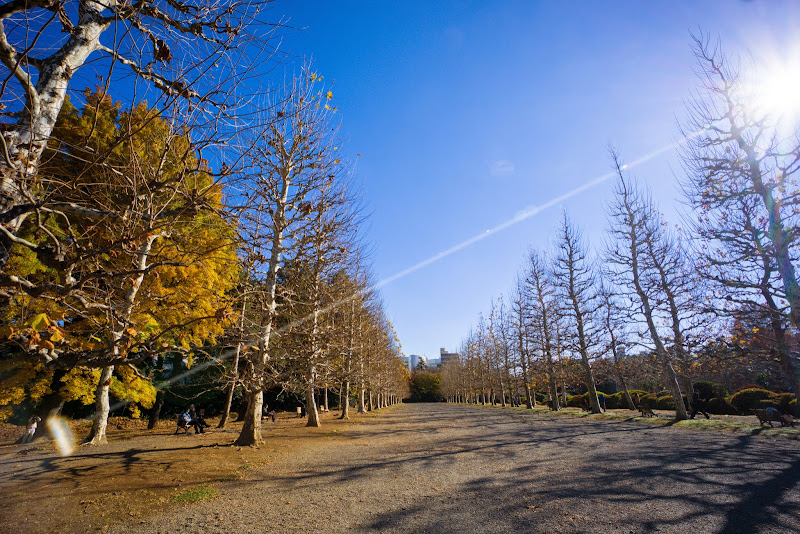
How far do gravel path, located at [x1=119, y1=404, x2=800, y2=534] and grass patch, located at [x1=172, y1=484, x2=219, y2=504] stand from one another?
21 centimetres

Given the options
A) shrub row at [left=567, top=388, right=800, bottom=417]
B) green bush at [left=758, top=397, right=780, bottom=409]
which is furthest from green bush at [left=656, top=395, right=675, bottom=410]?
green bush at [left=758, top=397, right=780, bottom=409]

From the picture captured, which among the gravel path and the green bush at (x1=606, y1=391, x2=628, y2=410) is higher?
the gravel path

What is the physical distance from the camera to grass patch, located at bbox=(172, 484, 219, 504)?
5438 mm

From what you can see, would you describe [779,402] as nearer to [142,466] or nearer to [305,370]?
[305,370]

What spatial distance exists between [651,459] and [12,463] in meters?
14.4

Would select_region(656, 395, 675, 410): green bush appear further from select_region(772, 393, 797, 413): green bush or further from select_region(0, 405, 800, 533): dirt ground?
select_region(0, 405, 800, 533): dirt ground

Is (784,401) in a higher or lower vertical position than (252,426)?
lower

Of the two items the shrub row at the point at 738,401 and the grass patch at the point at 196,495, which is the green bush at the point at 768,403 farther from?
the grass patch at the point at 196,495

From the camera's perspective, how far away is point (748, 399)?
17.8 metres

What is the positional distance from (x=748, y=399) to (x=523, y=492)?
20169mm

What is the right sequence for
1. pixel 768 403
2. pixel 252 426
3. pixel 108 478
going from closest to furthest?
pixel 108 478 < pixel 252 426 < pixel 768 403

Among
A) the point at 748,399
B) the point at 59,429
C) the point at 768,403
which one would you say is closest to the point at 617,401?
the point at 748,399

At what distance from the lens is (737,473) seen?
6.10 metres

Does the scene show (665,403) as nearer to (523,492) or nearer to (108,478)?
(523,492)
